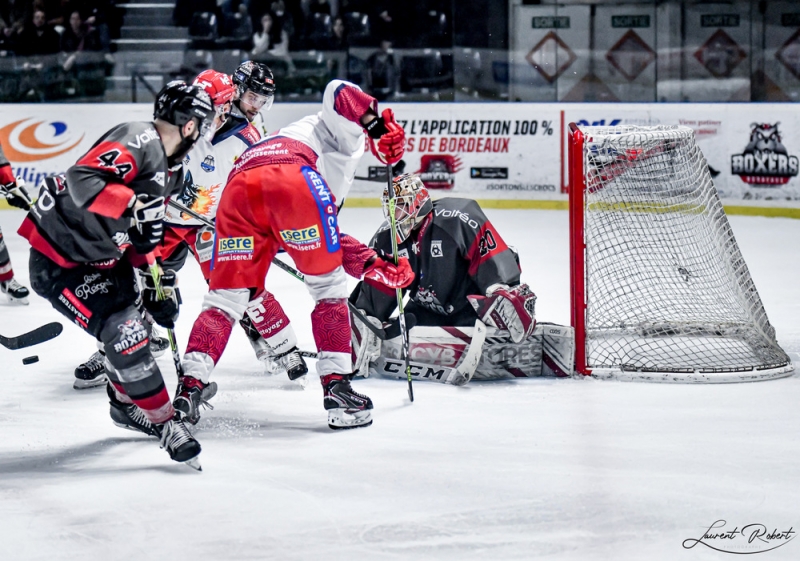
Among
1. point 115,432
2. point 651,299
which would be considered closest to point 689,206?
point 651,299

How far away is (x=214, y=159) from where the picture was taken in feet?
13.4

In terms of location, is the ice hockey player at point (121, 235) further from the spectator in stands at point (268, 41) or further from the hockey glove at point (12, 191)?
the spectator in stands at point (268, 41)

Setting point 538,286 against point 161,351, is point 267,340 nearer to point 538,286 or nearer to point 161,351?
point 161,351

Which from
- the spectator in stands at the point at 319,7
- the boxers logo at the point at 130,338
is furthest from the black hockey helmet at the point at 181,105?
the spectator in stands at the point at 319,7

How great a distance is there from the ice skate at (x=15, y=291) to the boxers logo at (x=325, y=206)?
9.47ft

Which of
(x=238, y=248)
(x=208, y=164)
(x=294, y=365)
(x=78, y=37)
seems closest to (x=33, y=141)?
(x=78, y=37)

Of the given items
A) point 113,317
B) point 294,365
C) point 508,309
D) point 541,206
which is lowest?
point 541,206

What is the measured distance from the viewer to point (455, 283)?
395cm

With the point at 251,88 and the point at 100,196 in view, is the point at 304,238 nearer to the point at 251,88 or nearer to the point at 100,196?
the point at 100,196

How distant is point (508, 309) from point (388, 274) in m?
0.49

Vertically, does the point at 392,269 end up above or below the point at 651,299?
above

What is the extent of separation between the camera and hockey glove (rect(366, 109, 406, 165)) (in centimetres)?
336

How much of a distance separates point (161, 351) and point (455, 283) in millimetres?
1371

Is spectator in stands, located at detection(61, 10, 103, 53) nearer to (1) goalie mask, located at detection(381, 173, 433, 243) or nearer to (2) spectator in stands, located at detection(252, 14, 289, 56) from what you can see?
(2) spectator in stands, located at detection(252, 14, 289, 56)
